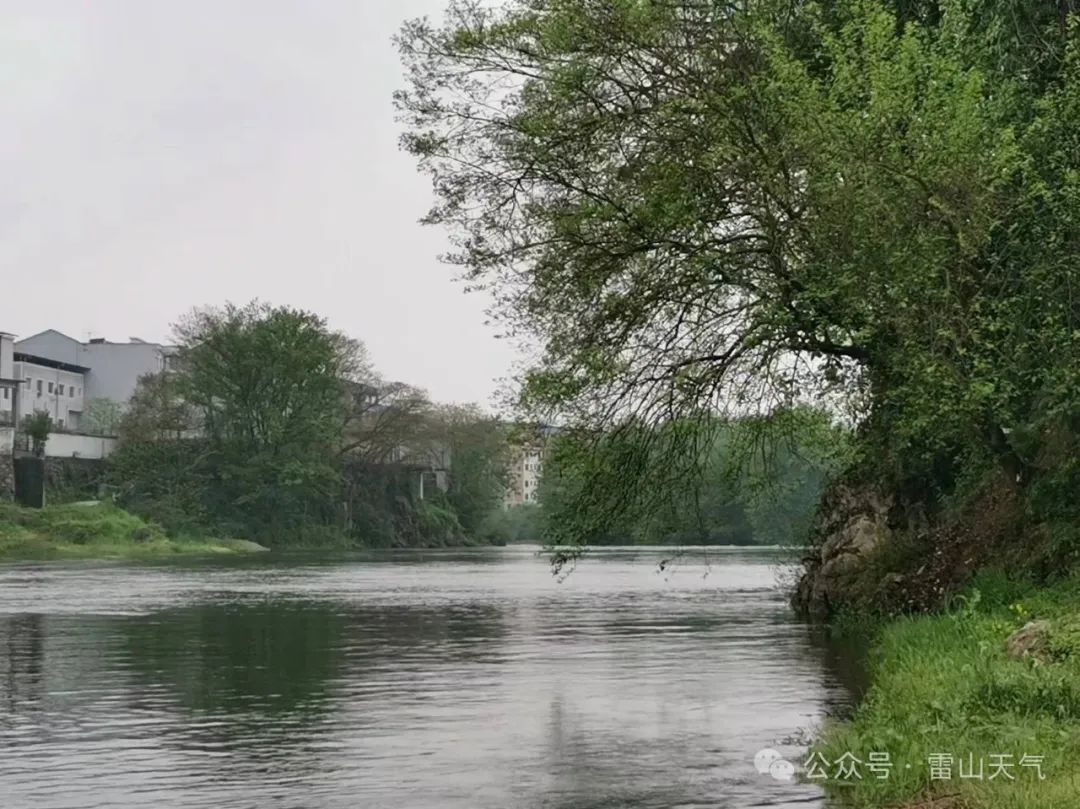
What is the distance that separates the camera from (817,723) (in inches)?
803

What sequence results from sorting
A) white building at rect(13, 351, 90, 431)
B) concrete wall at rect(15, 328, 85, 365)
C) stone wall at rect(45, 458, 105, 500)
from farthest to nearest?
concrete wall at rect(15, 328, 85, 365) < white building at rect(13, 351, 90, 431) < stone wall at rect(45, 458, 105, 500)

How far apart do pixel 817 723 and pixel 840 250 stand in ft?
29.9

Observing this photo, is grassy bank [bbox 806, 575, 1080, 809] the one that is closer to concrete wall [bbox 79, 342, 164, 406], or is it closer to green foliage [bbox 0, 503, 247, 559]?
green foliage [bbox 0, 503, 247, 559]

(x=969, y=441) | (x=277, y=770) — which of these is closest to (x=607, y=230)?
(x=969, y=441)

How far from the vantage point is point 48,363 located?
149875 millimetres

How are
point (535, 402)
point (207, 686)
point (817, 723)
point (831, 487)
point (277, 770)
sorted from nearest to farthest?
point (277, 770) → point (817, 723) → point (207, 686) → point (535, 402) → point (831, 487)

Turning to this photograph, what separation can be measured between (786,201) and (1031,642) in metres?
10.8

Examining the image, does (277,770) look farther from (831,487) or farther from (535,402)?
(831,487)

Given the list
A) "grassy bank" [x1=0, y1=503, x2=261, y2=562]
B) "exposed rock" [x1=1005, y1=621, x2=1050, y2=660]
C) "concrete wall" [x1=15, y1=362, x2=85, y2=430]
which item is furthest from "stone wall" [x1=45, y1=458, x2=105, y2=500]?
"exposed rock" [x1=1005, y1=621, x2=1050, y2=660]

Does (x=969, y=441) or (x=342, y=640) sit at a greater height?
(x=969, y=441)

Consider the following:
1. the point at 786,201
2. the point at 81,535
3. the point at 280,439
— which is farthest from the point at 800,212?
the point at 280,439

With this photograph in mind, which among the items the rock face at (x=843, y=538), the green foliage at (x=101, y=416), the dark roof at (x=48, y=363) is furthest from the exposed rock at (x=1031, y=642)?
the green foliage at (x=101, y=416)

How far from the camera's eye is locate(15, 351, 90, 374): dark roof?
463 ft

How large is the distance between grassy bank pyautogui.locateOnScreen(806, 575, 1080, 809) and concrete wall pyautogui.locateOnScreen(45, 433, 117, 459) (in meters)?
112
